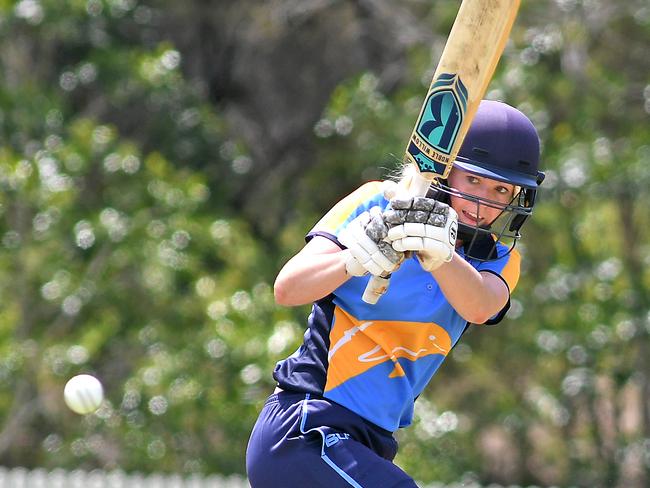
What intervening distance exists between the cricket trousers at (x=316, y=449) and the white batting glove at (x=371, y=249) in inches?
16.3

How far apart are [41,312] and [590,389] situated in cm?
410

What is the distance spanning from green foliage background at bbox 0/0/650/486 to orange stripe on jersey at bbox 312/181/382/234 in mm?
5729

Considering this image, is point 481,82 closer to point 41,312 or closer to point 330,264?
point 330,264

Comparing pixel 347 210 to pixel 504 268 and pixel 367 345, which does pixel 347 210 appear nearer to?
pixel 367 345

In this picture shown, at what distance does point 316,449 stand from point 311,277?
41 cm

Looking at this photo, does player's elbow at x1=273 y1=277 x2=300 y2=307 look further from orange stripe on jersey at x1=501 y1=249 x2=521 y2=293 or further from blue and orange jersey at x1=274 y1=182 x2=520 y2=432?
orange stripe on jersey at x1=501 y1=249 x2=521 y2=293

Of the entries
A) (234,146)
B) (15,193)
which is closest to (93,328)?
(15,193)

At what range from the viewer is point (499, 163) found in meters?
2.98

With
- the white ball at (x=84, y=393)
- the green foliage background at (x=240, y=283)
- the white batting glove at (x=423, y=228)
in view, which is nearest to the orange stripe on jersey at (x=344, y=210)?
the white batting glove at (x=423, y=228)

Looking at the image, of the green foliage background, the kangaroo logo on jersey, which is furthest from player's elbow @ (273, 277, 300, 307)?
the green foliage background

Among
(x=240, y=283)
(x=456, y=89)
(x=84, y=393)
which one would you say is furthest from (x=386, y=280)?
(x=240, y=283)

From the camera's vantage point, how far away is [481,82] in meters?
2.70

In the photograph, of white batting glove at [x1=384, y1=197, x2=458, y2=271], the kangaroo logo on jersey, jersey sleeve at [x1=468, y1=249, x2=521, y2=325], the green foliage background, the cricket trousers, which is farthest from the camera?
the green foliage background

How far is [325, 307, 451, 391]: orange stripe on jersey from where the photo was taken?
296 centimetres
